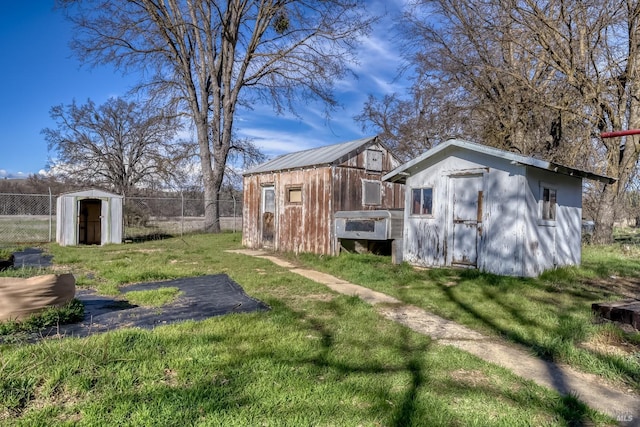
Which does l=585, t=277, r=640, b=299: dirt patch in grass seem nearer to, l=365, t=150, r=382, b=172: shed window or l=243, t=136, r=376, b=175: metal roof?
l=365, t=150, r=382, b=172: shed window

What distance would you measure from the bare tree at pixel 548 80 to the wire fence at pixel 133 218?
11.2 metres

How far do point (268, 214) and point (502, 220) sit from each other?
754cm

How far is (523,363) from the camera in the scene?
3551 millimetres

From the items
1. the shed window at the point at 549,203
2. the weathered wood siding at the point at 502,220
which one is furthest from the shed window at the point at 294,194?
the shed window at the point at 549,203

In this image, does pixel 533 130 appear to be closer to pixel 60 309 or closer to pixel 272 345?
pixel 272 345

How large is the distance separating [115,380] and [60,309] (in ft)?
6.44

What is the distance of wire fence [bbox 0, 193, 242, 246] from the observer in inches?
585

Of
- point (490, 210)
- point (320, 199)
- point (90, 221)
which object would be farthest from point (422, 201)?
point (90, 221)

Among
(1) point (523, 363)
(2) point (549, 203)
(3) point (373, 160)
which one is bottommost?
(1) point (523, 363)

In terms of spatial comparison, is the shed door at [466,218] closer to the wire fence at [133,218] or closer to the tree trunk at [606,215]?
the tree trunk at [606,215]

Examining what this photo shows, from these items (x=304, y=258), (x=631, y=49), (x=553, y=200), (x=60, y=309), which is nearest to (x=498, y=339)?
(x=60, y=309)

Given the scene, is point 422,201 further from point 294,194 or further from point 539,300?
point 294,194

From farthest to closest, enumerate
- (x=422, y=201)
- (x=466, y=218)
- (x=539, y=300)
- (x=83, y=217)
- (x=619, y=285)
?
(x=83, y=217)
(x=422, y=201)
(x=466, y=218)
(x=619, y=285)
(x=539, y=300)

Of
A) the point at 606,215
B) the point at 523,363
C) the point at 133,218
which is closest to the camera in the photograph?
the point at 523,363
